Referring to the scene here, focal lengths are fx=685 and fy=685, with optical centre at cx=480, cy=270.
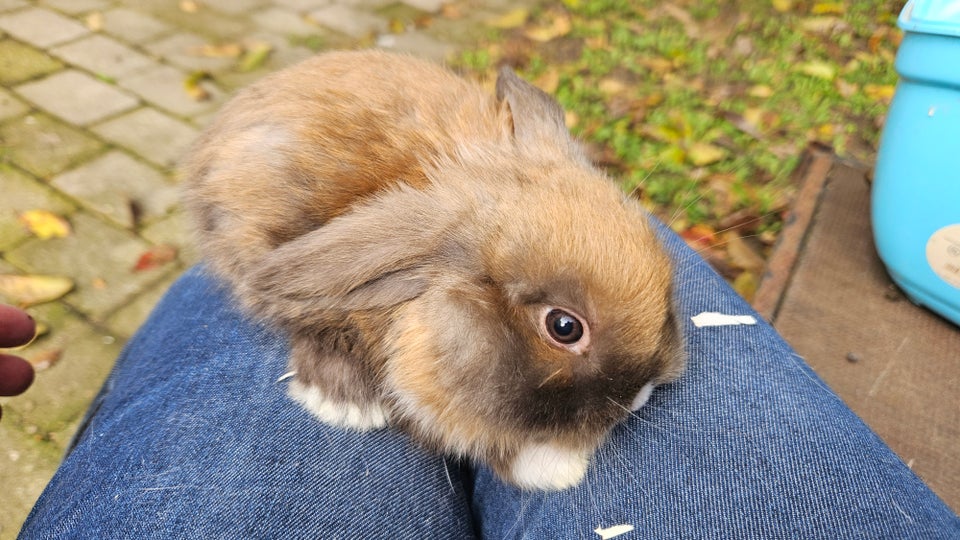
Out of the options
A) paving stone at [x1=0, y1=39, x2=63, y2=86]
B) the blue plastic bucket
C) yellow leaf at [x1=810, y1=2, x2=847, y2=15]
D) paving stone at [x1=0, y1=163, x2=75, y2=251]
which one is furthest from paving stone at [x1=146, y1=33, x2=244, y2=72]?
yellow leaf at [x1=810, y1=2, x2=847, y2=15]

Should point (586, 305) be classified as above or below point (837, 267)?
Result: above

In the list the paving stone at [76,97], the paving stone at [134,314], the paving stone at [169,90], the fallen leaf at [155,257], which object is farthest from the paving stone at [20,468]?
the paving stone at [169,90]

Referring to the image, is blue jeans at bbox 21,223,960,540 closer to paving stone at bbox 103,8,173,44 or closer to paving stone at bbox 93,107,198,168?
paving stone at bbox 93,107,198,168

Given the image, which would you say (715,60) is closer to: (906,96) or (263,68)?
(906,96)

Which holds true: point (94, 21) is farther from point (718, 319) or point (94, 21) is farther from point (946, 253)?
point (946, 253)

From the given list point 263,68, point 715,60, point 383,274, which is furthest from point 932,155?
point 263,68

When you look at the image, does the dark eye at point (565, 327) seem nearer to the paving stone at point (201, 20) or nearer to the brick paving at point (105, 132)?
the brick paving at point (105, 132)
